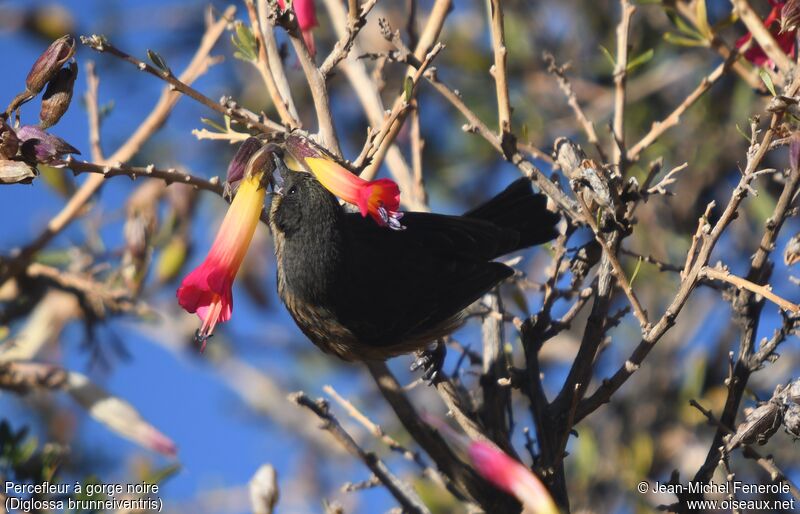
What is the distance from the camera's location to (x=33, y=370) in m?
3.40

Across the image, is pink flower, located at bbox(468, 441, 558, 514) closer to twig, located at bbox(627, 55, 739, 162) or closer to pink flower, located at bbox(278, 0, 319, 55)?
twig, located at bbox(627, 55, 739, 162)

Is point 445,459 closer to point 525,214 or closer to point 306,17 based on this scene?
point 525,214

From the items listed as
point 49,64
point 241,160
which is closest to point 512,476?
point 241,160

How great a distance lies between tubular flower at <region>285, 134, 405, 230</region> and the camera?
220 cm

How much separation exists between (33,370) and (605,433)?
8.77ft

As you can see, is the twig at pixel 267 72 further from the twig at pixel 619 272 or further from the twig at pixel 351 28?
the twig at pixel 619 272

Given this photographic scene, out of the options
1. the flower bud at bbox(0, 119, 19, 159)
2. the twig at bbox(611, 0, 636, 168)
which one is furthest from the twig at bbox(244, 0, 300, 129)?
the twig at bbox(611, 0, 636, 168)

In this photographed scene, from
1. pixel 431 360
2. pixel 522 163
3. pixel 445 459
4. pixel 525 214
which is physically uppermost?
pixel 525 214

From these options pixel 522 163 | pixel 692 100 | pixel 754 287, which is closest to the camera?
pixel 754 287

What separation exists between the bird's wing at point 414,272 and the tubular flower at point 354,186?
812 mm

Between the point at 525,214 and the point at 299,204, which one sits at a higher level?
the point at 525,214

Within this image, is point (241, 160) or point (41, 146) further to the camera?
point (241, 160)

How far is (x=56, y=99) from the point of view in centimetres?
217

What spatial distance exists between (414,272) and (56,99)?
152 cm
